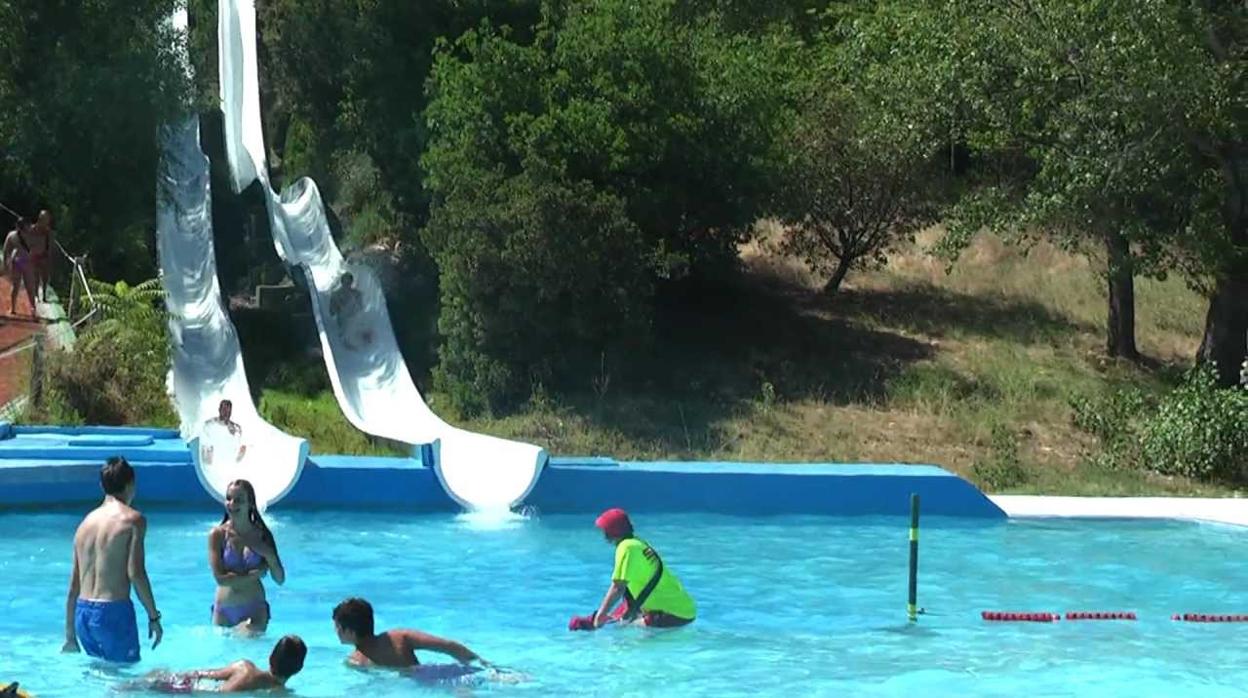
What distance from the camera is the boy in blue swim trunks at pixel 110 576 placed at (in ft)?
32.1

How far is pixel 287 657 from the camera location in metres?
9.62

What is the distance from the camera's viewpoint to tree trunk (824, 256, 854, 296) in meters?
26.8

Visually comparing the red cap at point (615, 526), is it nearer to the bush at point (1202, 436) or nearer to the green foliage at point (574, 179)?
the green foliage at point (574, 179)

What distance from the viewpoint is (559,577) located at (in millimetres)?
14461

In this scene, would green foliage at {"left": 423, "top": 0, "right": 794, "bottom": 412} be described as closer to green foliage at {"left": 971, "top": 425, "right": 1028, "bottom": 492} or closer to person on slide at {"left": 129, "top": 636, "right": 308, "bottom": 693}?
green foliage at {"left": 971, "top": 425, "right": 1028, "bottom": 492}

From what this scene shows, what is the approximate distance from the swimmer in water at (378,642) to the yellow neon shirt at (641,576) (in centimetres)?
150

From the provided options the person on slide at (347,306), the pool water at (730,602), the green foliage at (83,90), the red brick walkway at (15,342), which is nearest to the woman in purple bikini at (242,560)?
the pool water at (730,602)

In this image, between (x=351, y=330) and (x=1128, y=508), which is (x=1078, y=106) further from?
(x=351, y=330)

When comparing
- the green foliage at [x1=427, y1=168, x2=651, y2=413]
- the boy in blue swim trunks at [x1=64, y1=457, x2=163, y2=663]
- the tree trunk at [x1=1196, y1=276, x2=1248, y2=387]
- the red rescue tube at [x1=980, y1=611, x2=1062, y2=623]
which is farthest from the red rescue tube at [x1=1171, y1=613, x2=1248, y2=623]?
the green foliage at [x1=427, y1=168, x2=651, y2=413]

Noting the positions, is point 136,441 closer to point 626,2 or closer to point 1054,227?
point 626,2

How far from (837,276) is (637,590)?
15969 millimetres

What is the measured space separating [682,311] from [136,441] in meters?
10.7

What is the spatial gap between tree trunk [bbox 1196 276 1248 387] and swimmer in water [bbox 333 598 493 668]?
1489 centimetres

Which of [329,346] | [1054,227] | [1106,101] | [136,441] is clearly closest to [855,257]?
[1054,227]
